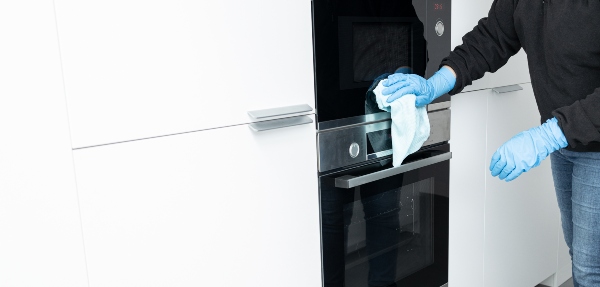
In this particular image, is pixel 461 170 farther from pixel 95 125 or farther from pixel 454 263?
pixel 95 125

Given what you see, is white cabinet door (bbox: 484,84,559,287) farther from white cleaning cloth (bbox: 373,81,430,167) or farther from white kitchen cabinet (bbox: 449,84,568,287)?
white cleaning cloth (bbox: 373,81,430,167)

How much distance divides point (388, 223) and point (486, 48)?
568mm

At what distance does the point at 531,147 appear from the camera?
136 cm

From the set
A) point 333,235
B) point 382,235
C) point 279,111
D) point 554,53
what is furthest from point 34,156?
point 554,53

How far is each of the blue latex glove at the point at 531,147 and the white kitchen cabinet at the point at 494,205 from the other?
40cm

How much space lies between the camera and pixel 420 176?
5.52 ft

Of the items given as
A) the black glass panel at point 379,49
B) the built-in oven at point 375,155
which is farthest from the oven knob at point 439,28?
the black glass panel at point 379,49

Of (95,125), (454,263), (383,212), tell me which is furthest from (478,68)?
(95,125)

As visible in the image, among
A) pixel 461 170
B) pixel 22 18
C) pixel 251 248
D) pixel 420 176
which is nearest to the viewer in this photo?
pixel 22 18

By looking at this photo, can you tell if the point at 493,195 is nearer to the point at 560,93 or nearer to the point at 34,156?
the point at 560,93

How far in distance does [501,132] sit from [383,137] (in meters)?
0.66

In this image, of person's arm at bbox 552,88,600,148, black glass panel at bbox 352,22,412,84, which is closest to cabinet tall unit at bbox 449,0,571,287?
black glass panel at bbox 352,22,412,84

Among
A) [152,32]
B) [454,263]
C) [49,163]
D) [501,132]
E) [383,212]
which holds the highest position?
[152,32]

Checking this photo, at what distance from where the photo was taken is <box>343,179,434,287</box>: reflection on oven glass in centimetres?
150
